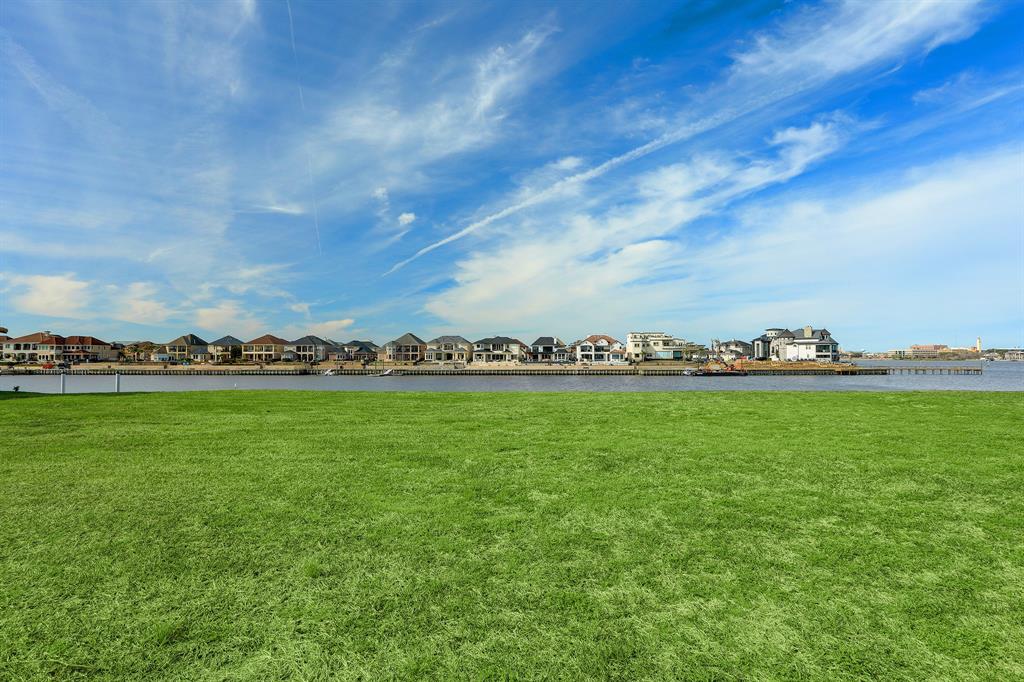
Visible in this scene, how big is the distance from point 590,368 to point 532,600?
257 feet

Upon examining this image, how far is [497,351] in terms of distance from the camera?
9731 centimetres

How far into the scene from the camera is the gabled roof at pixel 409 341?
106869 millimetres

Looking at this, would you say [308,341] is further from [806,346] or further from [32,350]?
[806,346]

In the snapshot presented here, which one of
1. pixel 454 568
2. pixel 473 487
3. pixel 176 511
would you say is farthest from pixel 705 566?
pixel 176 511

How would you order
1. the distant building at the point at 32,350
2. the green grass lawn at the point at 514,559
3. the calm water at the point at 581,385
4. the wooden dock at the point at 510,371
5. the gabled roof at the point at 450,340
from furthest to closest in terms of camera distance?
1. the gabled roof at the point at 450,340
2. the distant building at the point at 32,350
3. the wooden dock at the point at 510,371
4. the calm water at the point at 581,385
5. the green grass lawn at the point at 514,559

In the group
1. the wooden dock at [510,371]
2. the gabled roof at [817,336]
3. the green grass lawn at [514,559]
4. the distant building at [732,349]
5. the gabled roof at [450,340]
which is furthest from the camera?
the distant building at [732,349]

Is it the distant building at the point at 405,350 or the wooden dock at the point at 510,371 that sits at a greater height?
the distant building at the point at 405,350

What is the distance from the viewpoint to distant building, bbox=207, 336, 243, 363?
104m

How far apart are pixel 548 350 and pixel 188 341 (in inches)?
3242

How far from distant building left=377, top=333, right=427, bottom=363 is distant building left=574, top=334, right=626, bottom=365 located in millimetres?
36141

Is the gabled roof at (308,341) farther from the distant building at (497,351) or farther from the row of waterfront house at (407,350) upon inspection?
the distant building at (497,351)

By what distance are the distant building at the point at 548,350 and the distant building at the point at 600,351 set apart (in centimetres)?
350

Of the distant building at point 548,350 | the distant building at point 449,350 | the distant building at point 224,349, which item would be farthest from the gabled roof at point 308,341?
the distant building at point 548,350

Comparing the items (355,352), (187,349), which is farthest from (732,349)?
(187,349)
